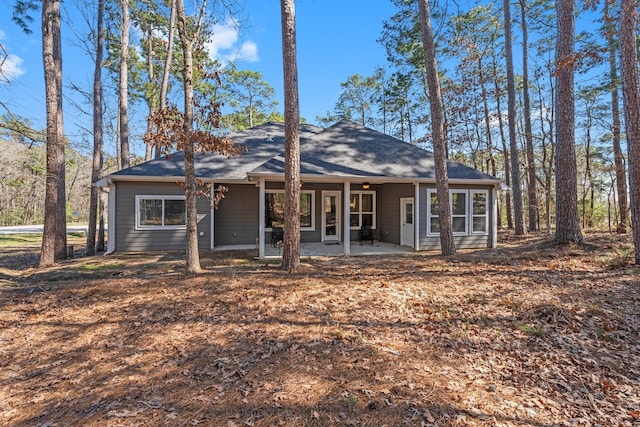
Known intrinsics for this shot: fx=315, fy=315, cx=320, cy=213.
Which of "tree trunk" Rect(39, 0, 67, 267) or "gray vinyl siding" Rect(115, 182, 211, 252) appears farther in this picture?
"gray vinyl siding" Rect(115, 182, 211, 252)

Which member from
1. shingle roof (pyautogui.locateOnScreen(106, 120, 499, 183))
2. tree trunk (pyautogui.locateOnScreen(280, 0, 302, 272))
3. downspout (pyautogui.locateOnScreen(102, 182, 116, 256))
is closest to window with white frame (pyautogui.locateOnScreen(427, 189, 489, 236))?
shingle roof (pyautogui.locateOnScreen(106, 120, 499, 183))

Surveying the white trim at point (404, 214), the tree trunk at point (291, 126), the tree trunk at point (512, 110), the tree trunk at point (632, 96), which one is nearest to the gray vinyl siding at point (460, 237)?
the white trim at point (404, 214)

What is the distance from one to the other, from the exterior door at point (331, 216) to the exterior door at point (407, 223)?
2.45 metres

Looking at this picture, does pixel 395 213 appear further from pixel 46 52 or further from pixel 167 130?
pixel 46 52

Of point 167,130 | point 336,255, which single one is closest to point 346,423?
point 167,130

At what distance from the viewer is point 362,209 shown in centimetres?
1285

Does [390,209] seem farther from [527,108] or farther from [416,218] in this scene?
[527,108]

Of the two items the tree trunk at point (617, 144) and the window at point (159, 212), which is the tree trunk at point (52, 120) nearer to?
the window at point (159, 212)

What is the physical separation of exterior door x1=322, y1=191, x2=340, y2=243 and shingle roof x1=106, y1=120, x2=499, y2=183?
1.94 meters

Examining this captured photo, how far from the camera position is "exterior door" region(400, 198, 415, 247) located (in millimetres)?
11003

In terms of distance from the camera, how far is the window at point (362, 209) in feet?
41.7

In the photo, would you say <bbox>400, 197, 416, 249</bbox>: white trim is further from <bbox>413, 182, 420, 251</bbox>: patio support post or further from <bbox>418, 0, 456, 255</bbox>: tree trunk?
<bbox>418, 0, 456, 255</bbox>: tree trunk

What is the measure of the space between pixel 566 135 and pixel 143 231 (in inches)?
496

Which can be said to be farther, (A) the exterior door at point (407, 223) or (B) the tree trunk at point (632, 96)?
(A) the exterior door at point (407, 223)
